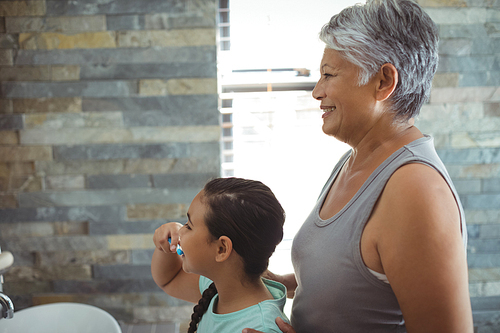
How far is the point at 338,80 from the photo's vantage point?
741mm

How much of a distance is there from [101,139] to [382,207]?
1.39 m

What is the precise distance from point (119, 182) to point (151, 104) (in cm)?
40

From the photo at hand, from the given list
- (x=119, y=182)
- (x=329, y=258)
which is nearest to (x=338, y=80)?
(x=329, y=258)

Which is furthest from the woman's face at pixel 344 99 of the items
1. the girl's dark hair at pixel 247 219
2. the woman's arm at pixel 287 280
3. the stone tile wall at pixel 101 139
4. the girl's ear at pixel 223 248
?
the stone tile wall at pixel 101 139

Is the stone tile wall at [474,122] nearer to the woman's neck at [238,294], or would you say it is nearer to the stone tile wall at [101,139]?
the stone tile wall at [101,139]

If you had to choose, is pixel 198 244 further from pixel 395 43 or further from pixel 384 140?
pixel 395 43

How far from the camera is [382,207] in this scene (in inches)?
23.5

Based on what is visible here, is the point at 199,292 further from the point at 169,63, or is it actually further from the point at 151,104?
the point at 169,63

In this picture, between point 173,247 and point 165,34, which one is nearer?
point 173,247

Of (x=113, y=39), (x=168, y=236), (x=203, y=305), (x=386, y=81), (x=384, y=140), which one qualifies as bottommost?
(x=203, y=305)

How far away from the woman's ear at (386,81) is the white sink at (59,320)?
107 centimetres

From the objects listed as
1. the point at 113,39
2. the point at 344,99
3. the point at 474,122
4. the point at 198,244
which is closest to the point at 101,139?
the point at 113,39

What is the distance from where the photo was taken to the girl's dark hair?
0.78 metres

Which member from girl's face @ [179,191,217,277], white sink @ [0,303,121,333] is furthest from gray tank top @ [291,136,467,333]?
white sink @ [0,303,121,333]
